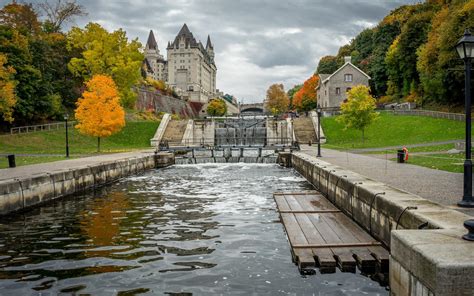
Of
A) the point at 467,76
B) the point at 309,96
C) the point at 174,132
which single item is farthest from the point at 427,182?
the point at 309,96

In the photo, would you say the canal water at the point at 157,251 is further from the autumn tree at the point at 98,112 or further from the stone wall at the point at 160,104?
the stone wall at the point at 160,104

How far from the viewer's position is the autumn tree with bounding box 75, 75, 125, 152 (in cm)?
3672

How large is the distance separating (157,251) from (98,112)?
1185 inches

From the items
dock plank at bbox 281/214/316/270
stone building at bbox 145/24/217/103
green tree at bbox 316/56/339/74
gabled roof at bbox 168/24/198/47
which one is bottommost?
dock plank at bbox 281/214/316/270

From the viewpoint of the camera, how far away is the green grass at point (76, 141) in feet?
129

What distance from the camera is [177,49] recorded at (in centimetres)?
17300

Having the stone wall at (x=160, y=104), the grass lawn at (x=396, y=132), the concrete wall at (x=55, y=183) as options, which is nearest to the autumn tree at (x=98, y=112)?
the concrete wall at (x=55, y=183)

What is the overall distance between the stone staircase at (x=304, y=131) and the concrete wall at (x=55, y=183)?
28282mm

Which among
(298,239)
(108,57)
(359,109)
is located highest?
(108,57)

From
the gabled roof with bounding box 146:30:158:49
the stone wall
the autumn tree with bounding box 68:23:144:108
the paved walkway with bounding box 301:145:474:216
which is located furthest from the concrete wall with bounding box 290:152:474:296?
the gabled roof with bounding box 146:30:158:49

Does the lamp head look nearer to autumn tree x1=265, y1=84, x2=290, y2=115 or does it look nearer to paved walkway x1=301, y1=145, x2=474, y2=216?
paved walkway x1=301, y1=145, x2=474, y2=216

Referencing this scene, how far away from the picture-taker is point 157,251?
30.6ft

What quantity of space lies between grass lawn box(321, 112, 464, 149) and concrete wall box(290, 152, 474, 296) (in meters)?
29.1

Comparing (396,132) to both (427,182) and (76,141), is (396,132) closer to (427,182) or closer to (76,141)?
(427,182)
